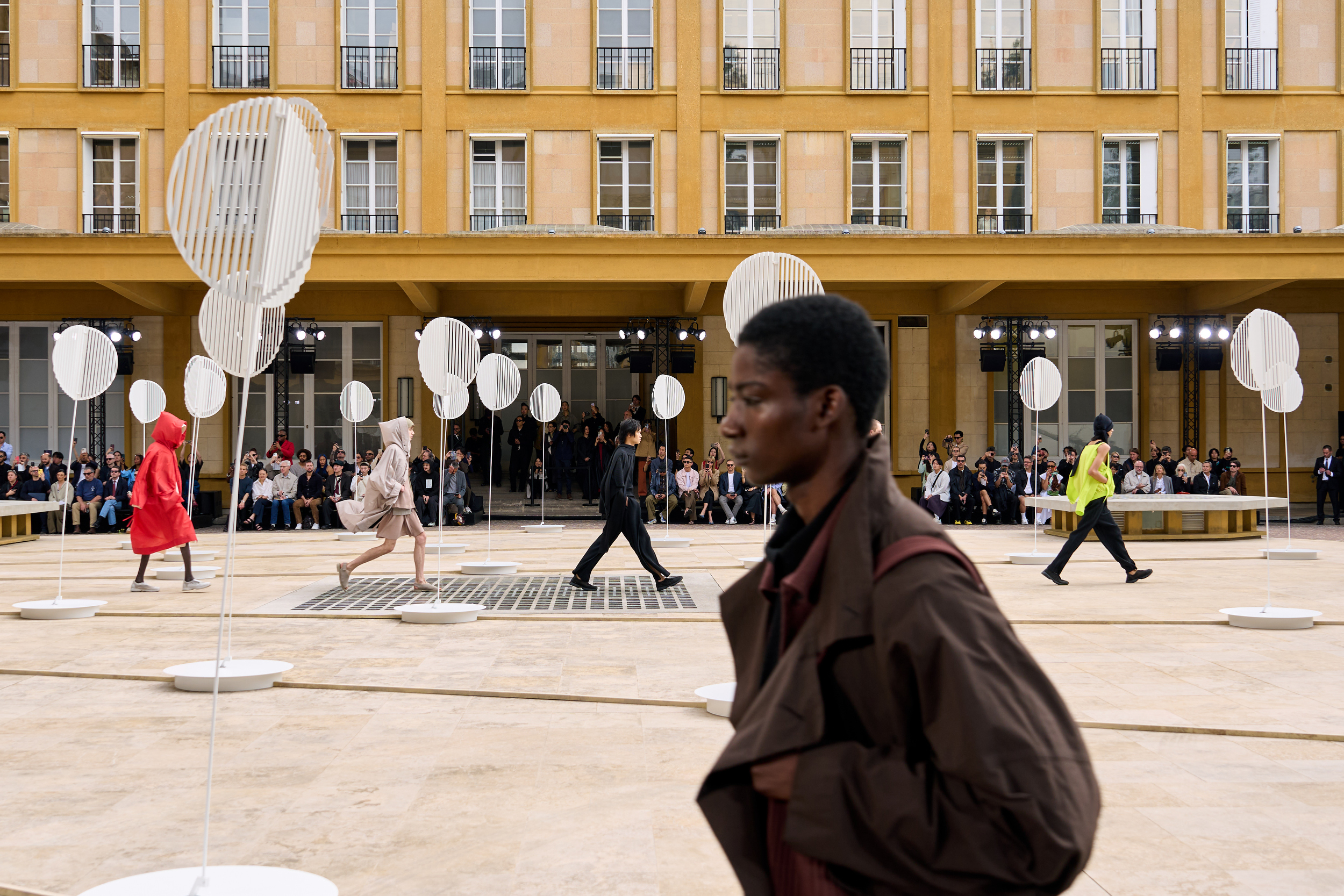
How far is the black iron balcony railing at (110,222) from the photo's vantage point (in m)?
26.1

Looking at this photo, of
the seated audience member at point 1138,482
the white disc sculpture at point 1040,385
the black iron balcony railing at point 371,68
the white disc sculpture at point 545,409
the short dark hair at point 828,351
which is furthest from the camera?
the black iron balcony railing at point 371,68

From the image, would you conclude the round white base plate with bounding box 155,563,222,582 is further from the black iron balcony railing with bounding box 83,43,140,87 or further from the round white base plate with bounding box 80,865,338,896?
the black iron balcony railing with bounding box 83,43,140,87

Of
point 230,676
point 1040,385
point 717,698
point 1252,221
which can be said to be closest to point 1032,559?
point 1040,385

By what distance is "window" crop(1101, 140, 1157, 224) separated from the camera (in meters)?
26.8

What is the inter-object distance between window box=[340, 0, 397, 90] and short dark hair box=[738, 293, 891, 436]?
26653 millimetres

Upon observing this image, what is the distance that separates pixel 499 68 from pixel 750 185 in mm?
5884

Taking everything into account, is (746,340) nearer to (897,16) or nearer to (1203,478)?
(1203,478)

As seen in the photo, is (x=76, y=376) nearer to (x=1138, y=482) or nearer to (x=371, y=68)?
(x=371, y=68)

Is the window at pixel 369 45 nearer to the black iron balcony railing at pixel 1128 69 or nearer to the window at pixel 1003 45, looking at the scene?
the window at pixel 1003 45

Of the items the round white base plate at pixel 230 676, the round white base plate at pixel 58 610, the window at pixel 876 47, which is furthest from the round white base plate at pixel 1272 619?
the window at pixel 876 47

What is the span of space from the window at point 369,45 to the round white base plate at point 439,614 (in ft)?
61.9

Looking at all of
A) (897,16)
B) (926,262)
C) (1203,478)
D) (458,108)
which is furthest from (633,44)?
(1203,478)

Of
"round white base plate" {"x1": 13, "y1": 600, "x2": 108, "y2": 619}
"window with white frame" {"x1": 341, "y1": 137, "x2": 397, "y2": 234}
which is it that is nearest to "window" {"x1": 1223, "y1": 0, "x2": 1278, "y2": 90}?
"window with white frame" {"x1": 341, "y1": 137, "x2": 397, "y2": 234}

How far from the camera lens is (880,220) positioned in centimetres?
2684
